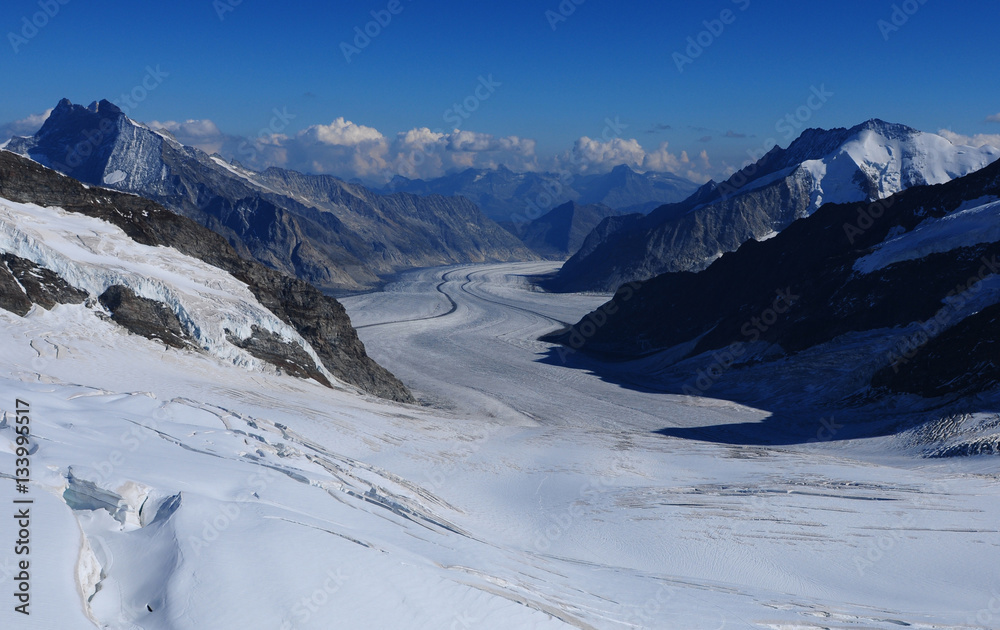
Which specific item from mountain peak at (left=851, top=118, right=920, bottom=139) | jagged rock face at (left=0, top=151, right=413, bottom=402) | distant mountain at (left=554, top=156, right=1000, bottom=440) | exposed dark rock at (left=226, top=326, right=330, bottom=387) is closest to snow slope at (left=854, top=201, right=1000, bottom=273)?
distant mountain at (left=554, top=156, right=1000, bottom=440)

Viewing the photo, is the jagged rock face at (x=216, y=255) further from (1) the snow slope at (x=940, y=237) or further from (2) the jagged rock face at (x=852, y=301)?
(1) the snow slope at (x=940, y=237)

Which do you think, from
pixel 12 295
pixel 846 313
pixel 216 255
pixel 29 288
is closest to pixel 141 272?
pixel 29 288

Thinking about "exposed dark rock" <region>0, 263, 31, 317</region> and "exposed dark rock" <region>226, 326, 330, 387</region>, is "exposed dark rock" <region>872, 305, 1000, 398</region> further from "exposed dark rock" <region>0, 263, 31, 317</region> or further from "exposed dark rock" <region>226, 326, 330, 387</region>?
"exposed dark rock" <region>0, 263, 31, 317</region>

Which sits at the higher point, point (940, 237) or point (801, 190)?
point (801, 190)

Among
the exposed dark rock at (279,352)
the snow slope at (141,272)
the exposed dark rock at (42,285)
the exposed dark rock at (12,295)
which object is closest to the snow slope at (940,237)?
the exposed dark rock at (279,352)

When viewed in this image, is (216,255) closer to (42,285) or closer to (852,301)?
(42,285)

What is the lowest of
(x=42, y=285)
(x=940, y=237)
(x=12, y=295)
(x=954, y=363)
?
(x=12, y=295)
